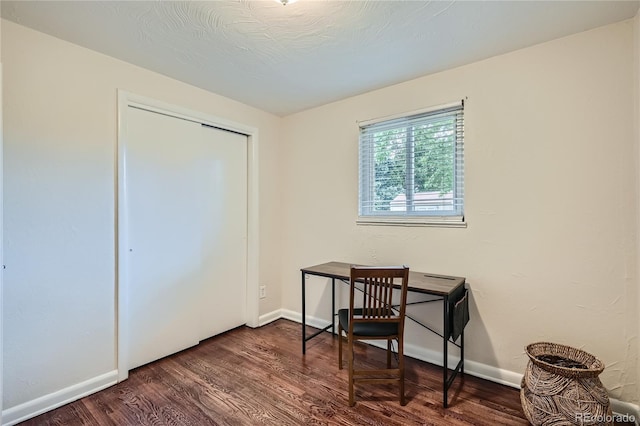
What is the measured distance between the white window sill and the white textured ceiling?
1.21 metres

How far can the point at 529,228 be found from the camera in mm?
2098

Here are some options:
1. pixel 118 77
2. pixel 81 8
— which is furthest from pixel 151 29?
pixel 118 77

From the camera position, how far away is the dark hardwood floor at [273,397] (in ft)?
6.00

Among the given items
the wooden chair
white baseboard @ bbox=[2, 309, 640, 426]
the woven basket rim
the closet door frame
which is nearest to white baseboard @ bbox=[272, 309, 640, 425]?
white baseboard @ bbox=[2, 309, 640, 426]

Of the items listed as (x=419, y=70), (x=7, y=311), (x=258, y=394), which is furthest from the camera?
(x=419, y=70)

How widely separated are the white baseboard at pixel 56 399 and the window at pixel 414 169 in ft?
7.88

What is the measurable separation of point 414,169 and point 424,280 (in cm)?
96

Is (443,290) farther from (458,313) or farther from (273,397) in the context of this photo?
(273,397)

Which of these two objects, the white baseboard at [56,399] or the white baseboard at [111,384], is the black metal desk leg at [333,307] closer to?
the white baseboard at [111,384]

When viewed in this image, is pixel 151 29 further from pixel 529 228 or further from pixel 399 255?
pixel 529 228

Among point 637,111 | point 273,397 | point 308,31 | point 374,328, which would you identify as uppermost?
point 308,31

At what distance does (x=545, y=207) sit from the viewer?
204cm

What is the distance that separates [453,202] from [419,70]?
1102mm

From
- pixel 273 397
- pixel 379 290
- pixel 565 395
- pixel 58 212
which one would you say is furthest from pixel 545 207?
pixel 58 212
